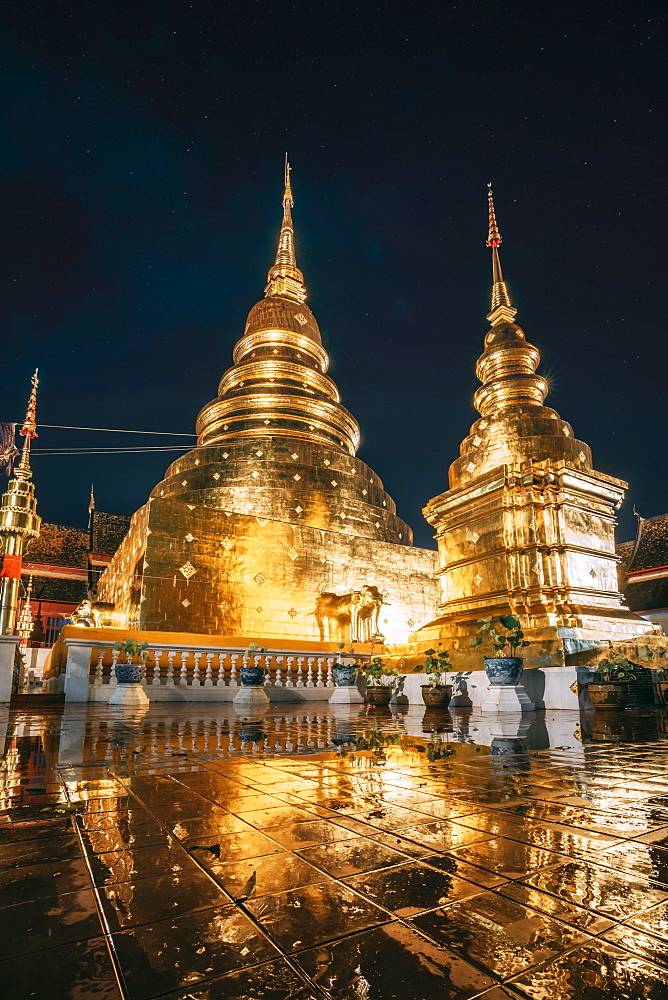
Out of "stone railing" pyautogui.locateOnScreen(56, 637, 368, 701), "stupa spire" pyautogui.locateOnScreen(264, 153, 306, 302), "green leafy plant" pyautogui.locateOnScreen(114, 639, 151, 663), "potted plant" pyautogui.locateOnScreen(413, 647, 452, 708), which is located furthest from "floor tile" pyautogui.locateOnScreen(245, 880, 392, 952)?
"stupa spire" pyautogui.locateOnScreen(264, 153, 306, 302)

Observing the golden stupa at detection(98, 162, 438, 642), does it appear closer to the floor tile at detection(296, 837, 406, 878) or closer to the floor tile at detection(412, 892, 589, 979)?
the floor tile at detection(296, 837, 406, 878)

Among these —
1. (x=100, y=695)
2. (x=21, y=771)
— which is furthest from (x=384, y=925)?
(x=100, y=695)

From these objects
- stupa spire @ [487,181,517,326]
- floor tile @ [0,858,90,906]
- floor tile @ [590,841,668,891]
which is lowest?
floor tile @ [590,841,668,891]

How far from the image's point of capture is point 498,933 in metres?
1.33

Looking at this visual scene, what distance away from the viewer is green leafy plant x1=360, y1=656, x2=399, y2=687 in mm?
11246

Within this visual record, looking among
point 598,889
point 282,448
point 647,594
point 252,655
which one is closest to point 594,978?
point 598,889

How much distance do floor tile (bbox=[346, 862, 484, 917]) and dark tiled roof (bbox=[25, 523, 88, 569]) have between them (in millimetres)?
30371

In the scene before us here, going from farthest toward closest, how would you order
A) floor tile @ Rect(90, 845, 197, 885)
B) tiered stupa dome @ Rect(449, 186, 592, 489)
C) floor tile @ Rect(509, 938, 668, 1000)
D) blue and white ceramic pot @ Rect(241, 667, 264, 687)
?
tiered stupa dome @ Rect(449, 186, 592, 489) < blue and white ceramic pot @ Rect(241, 667, 264, 687) < floor tile @ Rect(90, 845, 197, 885) < floor tile @ Rect(509, 938, 668, 1000)

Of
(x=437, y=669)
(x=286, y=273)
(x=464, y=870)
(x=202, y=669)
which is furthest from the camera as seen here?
(x=286, y=273)

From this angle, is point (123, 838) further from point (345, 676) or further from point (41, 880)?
point (345, 676)

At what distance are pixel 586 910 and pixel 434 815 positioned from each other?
1.09 metres

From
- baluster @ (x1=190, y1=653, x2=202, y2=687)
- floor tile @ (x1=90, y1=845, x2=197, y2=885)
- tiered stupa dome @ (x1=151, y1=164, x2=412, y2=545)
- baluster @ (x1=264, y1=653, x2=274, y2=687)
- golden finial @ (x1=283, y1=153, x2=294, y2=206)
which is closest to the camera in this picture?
floor tile @ (x1=90, y1=845, x2=197, y2=885)

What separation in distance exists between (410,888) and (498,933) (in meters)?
0.33

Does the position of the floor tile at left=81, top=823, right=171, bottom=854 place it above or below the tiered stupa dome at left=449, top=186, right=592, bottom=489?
below
